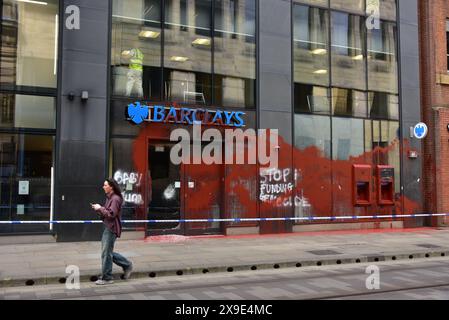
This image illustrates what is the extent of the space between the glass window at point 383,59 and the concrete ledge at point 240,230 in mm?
7265

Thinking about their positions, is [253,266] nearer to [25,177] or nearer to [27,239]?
[27,239]

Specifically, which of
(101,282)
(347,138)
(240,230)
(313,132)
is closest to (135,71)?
(240,230)

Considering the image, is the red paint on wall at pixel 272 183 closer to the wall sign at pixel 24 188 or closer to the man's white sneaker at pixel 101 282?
the wall sign at pixel 24 188

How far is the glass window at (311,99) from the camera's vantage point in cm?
1798

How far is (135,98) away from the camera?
1535 cm

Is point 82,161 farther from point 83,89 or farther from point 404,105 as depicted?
point 404,105

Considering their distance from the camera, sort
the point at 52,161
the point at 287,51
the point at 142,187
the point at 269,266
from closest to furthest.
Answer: the point at 269,266, the point at 52,161, the point at 142,187, the point at 287,51

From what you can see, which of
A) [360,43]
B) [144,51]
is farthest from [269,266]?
[360,43]

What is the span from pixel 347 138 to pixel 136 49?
8.24m

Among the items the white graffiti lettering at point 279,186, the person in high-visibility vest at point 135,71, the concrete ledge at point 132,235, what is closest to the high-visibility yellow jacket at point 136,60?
the person in high-visibility vest at point 135,71

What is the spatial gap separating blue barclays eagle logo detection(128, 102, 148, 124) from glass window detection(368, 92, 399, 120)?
29.3 feet

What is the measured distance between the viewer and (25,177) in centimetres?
1406

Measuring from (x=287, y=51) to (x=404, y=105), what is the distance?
222 inches

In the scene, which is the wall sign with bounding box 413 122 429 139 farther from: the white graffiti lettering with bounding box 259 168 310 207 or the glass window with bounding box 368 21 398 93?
the white graffiti lettering with bounding box 259 168 310 207
